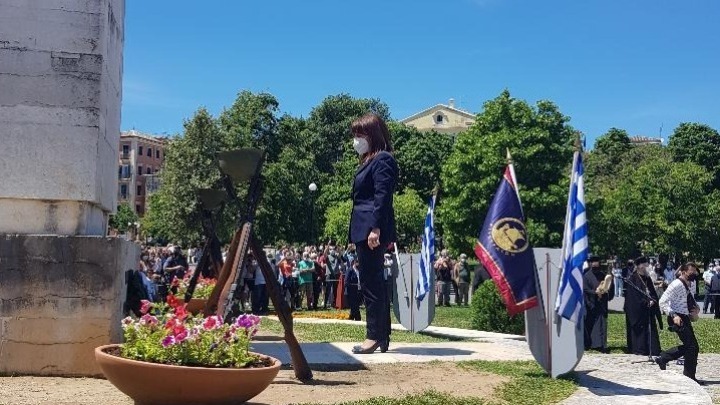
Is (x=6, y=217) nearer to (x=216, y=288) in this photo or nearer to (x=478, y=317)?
(x=216, y=288)

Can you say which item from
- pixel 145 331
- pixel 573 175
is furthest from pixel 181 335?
pixel 573 175

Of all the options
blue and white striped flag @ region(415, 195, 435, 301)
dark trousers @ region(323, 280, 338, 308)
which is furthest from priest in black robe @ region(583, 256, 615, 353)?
dark trousers @ region(323, 280, 338, 308)

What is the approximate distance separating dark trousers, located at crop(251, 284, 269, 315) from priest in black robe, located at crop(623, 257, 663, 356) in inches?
362

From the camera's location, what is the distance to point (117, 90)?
25.7ft

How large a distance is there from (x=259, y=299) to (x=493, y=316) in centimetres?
796

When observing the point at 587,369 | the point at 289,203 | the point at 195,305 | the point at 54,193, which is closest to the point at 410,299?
the point at 195,305

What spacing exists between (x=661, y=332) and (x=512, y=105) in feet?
87.8

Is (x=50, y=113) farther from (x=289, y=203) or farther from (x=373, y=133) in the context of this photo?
(x=289, y=203)

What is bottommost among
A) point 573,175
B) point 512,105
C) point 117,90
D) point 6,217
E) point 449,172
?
point 6,217

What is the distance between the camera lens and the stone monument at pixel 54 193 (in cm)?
632

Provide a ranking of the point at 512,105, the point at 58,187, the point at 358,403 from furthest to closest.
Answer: the point at 512,105
the point at 58,187
the point at 358,403

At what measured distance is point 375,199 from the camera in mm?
7871

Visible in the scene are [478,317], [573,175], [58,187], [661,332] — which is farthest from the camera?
[661,332]

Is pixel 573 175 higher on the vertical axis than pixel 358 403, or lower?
higher
